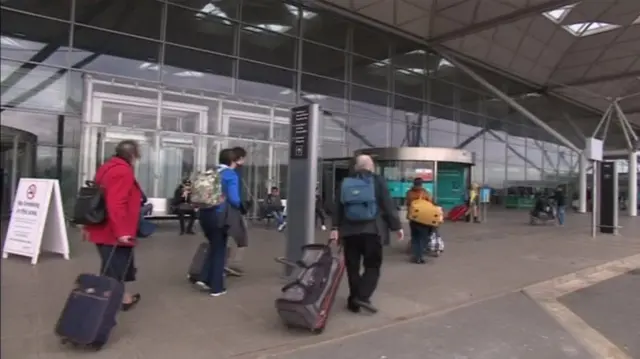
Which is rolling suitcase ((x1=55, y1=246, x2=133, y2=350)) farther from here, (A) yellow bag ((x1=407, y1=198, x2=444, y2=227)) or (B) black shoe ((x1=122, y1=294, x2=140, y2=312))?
(A) yellow bag ((x1=407, y1=198, x2=444, y2=227))

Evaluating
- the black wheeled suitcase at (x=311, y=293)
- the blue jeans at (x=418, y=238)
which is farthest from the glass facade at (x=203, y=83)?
the black wheeled suitcase at (x=311, y=293)

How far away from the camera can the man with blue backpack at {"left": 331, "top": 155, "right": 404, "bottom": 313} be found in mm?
5199

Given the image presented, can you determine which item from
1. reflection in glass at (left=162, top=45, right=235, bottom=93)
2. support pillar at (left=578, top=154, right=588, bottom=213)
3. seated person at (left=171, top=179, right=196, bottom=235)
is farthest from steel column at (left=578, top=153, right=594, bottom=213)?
seated person at (left=171, top=179, right=196, bottom=235)

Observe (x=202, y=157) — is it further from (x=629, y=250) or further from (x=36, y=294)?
(x=629, y=250)

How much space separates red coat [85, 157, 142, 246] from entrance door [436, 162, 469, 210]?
1780 cm

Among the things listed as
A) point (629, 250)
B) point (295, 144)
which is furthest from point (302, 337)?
point (629, 250)

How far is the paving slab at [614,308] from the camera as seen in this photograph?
16.4 ft

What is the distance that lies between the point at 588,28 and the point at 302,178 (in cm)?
2240

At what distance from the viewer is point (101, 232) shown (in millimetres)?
4672

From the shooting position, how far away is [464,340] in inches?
185

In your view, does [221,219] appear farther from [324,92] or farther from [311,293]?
[324,92]

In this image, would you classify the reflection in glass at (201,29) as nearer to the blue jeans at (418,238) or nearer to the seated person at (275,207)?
the seated person at (275,207)

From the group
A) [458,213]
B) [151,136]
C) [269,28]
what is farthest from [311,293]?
[458,213]

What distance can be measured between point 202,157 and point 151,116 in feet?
6.49
